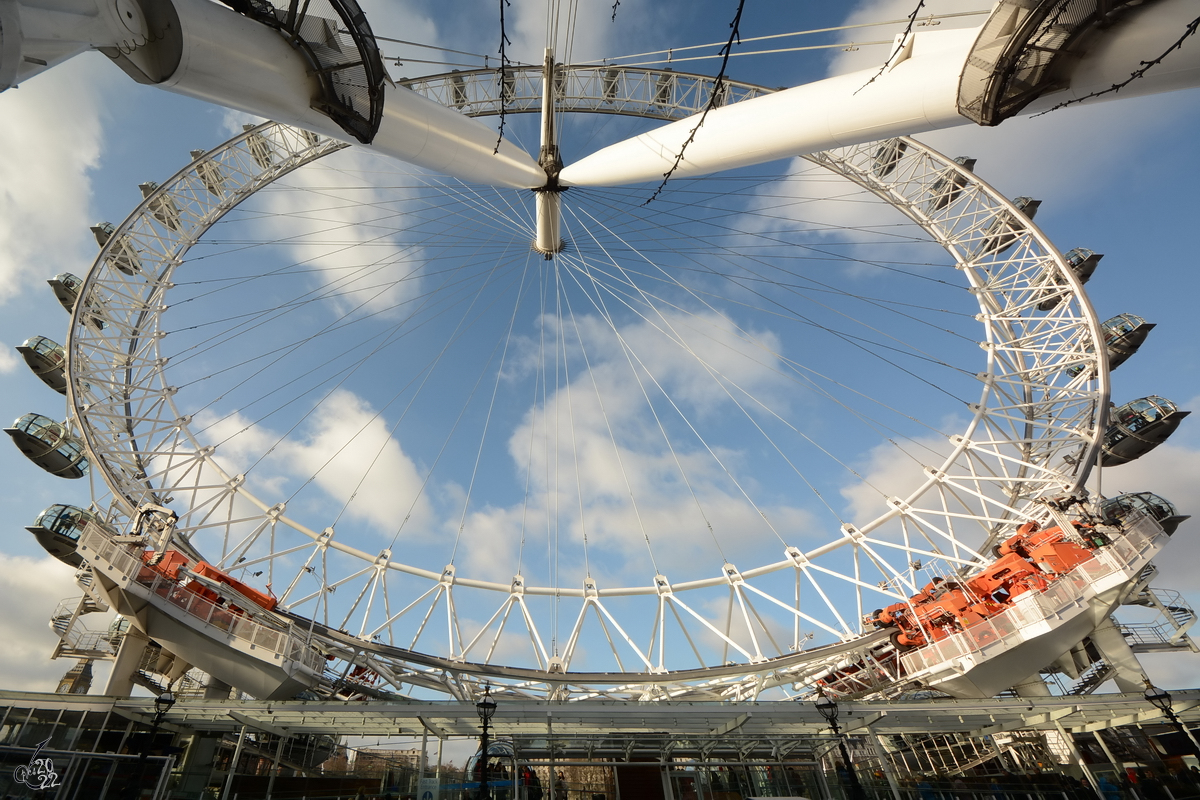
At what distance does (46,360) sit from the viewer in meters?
31.1

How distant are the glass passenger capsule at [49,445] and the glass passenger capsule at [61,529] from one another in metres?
2.09

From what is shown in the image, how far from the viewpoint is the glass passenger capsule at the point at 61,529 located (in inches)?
1114

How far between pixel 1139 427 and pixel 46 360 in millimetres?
58740

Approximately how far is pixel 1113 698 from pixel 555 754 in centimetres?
1992

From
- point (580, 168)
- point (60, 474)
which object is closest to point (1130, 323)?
point (580, 168)

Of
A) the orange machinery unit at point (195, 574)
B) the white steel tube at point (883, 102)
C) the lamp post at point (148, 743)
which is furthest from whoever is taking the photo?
the orange machinery unit at point (195, 574)

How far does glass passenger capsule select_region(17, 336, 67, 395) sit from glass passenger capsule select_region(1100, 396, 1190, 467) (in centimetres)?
5565

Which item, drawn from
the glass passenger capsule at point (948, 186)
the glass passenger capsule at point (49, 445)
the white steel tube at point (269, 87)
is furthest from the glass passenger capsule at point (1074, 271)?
the glass passenger capsule at point (49, 445)

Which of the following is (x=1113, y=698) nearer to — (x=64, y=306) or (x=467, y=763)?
(x=467, y=763)

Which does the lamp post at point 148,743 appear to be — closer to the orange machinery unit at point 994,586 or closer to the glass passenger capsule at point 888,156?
the orange machinery unit at point 994,586

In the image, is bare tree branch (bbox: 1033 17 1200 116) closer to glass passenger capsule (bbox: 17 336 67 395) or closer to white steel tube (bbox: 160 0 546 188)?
white steel tube (bbox: 160 0 546 188)

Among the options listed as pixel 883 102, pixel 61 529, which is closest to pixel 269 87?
pixel 883 102

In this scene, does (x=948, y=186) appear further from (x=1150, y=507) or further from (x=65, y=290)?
(x=65, y=290)

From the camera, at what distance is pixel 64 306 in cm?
3206
